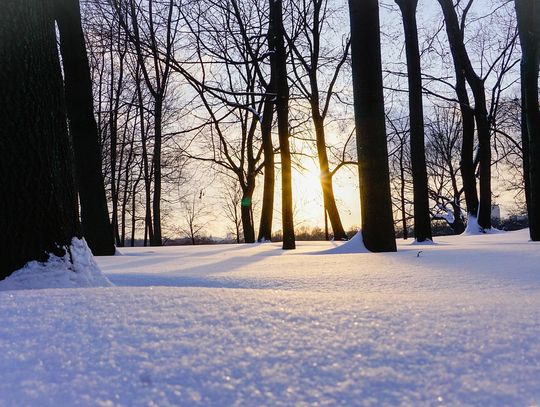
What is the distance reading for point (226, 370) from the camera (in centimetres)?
94

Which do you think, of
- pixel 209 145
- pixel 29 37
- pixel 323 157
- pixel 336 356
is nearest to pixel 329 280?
pixel 336 356

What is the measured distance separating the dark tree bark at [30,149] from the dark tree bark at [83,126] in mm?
3946

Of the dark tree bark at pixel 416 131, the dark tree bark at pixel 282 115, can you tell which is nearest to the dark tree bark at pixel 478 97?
the dark tree bark at pixel 416 131

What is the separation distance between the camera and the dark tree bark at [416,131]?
821 centimetres

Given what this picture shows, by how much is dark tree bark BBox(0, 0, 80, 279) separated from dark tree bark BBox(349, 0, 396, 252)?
3.24 meters

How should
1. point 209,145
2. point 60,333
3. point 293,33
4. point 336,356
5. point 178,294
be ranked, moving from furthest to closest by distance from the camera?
point 209,145, point 293,33, point 178,294, point 60,333, point 336,356

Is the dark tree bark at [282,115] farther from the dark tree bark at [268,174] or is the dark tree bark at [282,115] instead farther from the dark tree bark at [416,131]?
the dark tree bark at [268,174]

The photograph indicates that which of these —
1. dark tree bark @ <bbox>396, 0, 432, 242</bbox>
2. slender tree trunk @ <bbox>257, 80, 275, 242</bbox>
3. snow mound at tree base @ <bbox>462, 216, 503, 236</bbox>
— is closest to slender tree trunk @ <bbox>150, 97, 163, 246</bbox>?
slender tree trunk @ <bbox>257, 80, 275, 242</bbox>

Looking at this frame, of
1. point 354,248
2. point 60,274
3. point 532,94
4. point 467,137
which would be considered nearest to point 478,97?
point 467,137

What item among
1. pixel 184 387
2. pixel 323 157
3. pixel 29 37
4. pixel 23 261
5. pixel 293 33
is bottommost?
pixel 184 387

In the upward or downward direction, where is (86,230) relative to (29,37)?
downward

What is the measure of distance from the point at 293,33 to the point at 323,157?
3866 millimetres

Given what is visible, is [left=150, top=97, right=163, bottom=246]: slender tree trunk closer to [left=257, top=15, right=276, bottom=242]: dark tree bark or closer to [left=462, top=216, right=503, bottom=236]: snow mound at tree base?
[left=257, top=15, right=276, bottom=242]: dark tree bark

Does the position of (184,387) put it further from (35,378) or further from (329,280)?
(329,280)
